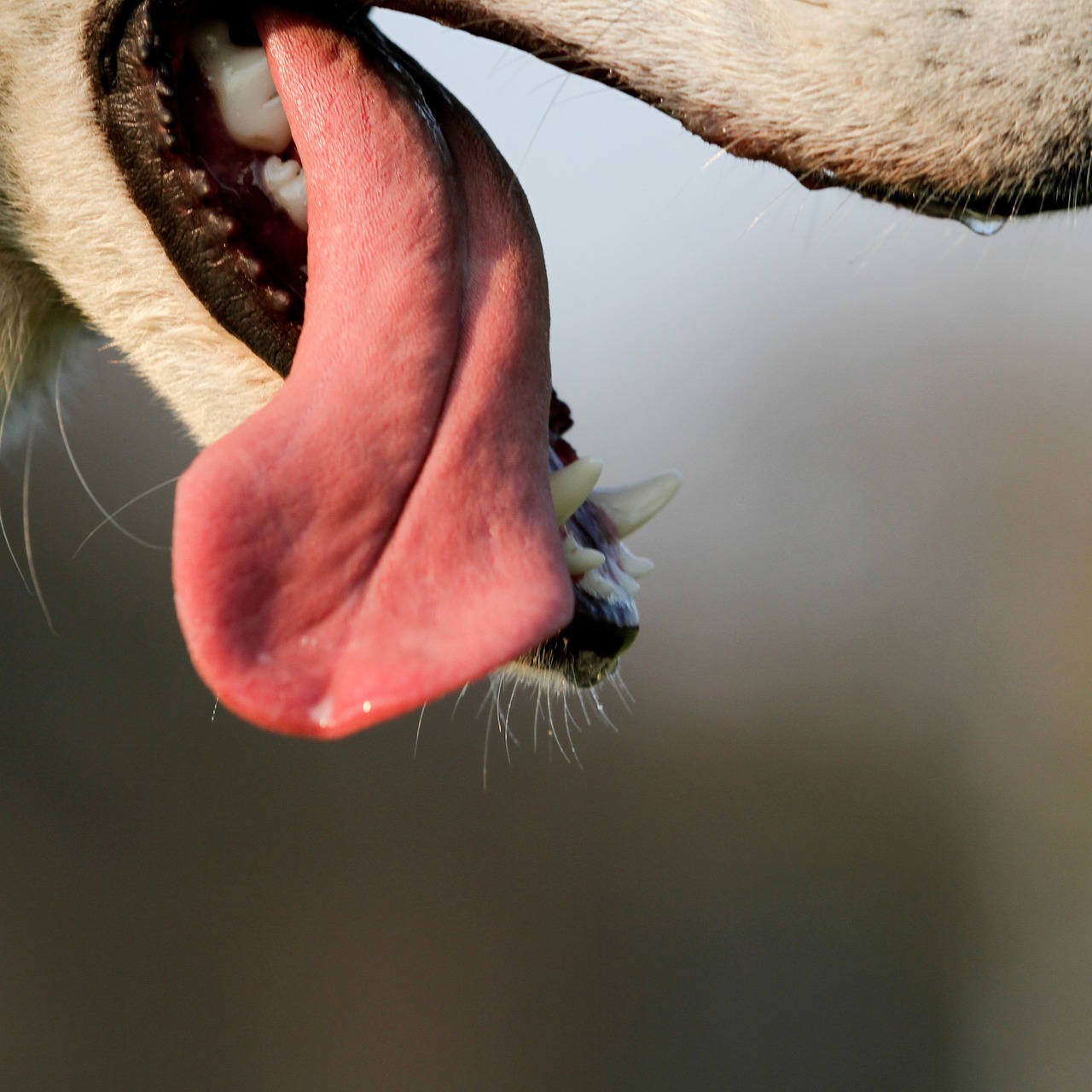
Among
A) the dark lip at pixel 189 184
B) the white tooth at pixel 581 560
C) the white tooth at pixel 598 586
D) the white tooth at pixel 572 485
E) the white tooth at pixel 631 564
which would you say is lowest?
the white tooth at pixel 631 564

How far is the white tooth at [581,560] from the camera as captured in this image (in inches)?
24.8

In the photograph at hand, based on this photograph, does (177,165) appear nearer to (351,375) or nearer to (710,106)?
(351,375)

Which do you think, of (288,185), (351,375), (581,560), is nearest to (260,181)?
(288,185)

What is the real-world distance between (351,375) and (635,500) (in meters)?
0.27

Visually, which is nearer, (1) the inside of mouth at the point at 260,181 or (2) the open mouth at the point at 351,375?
(2) the open mouth at the point at 351,375

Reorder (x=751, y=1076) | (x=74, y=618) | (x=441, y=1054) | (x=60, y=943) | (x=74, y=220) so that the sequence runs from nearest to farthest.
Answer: (x=74, y=220) < (x=60, y=943) < (x=74, y=618) < (x=441, y=1054) < (x=751, y=1076)

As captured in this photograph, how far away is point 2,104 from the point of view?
62cm

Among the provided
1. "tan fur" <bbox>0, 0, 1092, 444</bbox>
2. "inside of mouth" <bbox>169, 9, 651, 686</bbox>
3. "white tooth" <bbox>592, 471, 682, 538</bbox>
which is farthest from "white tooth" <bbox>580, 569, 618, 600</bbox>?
"tan fur" <bbox>0, 0, 1092, 444</bbox>

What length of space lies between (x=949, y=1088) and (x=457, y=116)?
10.7 ft

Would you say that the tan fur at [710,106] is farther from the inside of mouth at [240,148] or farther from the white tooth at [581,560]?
the white tooth at [581,560]

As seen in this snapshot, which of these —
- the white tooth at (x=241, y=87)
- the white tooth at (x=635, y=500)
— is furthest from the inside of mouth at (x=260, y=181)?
the white tooth at (x=635, y=500)

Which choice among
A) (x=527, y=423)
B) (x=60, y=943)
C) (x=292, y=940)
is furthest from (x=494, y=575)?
(x=292, y=940)

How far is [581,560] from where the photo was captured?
0.63 m

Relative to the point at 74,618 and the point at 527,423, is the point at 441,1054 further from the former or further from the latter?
the point at 527,423
